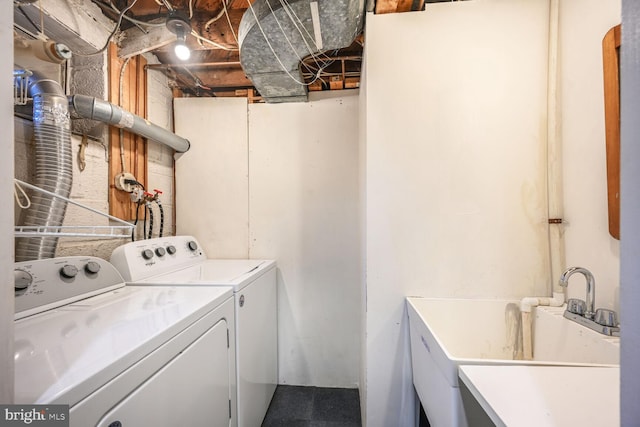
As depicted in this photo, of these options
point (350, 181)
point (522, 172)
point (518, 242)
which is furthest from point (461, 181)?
point (350, 181)

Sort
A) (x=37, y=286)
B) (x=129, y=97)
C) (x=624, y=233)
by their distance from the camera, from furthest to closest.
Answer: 1. (x=129, y=97)
2. (x=37, y=286)
3. (x=624, y=233)

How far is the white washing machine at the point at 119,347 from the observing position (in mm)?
516

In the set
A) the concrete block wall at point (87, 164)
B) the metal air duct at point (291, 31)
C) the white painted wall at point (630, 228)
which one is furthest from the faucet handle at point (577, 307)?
the concrete block wall at point (87, 164)

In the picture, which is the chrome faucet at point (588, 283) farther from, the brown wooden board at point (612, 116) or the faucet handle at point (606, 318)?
the brown wooden board at point (612, 116)

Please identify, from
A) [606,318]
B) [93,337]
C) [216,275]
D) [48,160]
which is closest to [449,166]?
[606,318]

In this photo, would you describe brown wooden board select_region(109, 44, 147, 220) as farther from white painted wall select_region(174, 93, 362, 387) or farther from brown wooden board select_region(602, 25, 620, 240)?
brown wooden board select_region(602, 25, 620, 240)

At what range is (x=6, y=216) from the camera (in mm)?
386

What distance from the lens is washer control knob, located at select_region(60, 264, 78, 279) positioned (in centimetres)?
97

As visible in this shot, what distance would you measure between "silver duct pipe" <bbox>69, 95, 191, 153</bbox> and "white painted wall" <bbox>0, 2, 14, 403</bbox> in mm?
1102

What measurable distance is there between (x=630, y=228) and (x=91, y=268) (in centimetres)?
162

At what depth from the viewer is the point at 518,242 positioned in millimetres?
1207

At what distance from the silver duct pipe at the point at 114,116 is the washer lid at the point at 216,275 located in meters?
0.90

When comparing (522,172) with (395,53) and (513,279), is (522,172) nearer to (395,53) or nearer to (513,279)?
Answer: (513,279)

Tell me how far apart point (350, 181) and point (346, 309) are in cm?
101
